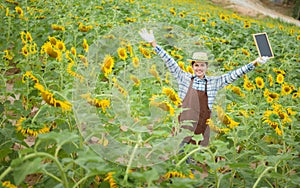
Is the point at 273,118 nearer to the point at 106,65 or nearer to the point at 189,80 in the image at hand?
the point at 189,80

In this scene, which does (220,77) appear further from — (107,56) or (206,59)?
(107,56)

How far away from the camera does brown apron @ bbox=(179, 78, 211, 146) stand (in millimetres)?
1846

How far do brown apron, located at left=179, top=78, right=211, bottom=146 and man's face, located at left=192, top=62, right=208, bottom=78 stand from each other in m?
0.04

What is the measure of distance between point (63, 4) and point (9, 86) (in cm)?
232

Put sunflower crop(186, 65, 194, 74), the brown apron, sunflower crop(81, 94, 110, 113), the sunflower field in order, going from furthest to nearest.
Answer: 1. sunflower crop(186, 65, 194, 74)
2. the brown apron
3. sunflower crop(81, 94, 110, 113)
4. the sunflower field

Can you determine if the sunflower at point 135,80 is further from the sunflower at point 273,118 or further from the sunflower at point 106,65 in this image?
the sunflower at point 273,118

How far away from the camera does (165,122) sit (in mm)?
1631

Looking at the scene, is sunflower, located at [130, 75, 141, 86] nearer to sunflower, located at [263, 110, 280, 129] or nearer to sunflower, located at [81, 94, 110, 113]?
sunflower, located at [81, 94, 110, 113]

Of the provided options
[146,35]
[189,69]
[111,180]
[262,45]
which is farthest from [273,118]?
[111,180]

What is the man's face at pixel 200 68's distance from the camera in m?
2.04

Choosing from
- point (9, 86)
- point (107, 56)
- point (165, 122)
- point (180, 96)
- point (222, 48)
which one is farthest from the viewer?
point (222, 48)

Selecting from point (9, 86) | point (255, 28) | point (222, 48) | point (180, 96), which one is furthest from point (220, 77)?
point (255, 28)

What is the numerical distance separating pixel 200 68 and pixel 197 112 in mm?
255

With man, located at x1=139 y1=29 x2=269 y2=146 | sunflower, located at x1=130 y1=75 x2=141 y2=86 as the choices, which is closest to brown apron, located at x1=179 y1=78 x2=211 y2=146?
man, located at x1=139 y1=29 x2=269 y2=146
